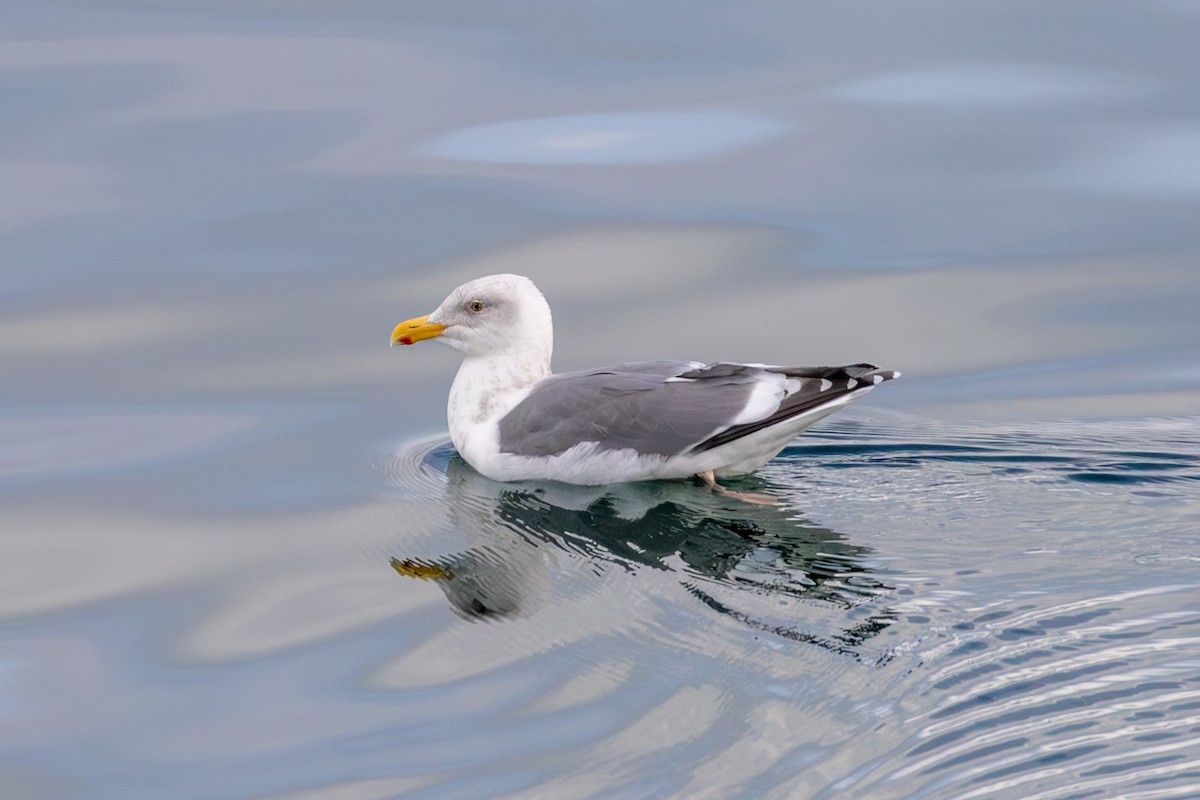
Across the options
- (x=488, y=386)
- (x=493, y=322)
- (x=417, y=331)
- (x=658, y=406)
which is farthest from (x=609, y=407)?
(x=417, y=331)

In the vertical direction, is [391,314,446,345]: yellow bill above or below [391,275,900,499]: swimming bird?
above

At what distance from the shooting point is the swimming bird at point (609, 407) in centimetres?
785

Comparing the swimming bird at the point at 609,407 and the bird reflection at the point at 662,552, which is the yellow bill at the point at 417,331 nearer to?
the swimming bird at the point at 609,407

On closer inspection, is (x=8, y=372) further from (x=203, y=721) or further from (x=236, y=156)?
(x=203, y=721)

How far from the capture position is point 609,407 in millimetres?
8133

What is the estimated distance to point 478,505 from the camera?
322 inches

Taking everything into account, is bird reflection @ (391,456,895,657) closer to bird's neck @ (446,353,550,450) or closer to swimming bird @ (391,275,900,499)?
swimming bird @ (391,275,900,499)

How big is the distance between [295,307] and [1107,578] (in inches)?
229

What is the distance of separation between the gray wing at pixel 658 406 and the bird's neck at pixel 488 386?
0.26m

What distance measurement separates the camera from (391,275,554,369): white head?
28.8 feet

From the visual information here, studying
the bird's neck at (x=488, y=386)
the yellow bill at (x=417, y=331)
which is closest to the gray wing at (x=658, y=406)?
the bird's neck at (x=488, y=386)

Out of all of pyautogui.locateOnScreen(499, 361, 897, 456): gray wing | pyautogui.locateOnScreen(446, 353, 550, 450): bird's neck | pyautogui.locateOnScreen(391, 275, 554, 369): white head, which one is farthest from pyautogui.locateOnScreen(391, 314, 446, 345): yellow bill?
pyautogui.locateOnScreen(499, 361, 897, 456): gray wing

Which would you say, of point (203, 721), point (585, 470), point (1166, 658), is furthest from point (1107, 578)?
point (203, 721)

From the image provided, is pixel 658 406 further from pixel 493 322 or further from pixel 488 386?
pixel 493 322
